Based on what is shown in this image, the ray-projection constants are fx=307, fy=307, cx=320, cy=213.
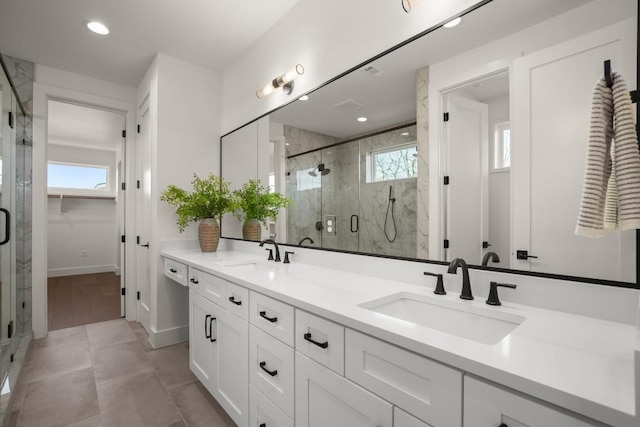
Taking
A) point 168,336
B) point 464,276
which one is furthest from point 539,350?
point 168,336

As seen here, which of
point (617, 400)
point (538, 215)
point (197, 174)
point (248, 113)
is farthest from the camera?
point (197, 174)

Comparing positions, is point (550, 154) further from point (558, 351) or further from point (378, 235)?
point (378, 235)

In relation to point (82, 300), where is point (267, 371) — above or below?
above

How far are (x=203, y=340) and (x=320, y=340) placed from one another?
120 cm

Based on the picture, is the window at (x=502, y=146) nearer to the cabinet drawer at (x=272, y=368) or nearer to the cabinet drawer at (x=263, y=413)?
the cabinet drawer at (x=272, y=368)

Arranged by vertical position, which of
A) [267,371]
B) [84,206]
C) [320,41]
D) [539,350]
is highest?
[320,41]

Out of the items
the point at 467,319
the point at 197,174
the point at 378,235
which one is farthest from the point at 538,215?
the point at 197,174

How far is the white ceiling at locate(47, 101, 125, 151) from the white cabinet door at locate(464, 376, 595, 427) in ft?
13.6

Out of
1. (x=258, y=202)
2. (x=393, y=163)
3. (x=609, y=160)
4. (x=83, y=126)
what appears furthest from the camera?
(x=83, y=126)

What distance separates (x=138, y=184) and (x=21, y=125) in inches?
40.9

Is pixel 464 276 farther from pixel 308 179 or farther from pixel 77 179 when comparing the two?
pixel 77 179

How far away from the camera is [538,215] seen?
1.03 metres

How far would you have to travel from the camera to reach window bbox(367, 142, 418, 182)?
144cm

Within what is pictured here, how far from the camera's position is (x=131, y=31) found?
97.4 inches
